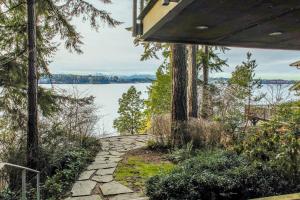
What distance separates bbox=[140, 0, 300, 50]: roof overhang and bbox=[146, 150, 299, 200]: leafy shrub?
2072mm

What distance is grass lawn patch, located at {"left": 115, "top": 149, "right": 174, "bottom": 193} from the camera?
586 cm

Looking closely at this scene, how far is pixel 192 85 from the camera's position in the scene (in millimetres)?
11250

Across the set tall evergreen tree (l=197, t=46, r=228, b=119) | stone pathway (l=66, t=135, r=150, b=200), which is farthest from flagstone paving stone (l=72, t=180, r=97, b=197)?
tall evergreen tree (l=197, t=46, r=228, b=119)

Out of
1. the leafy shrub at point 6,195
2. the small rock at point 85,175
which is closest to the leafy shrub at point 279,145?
the small rock at point 85,175

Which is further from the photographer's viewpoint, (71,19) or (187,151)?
(71,19)

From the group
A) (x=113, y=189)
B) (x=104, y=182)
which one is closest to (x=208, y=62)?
(x=104, y=182)

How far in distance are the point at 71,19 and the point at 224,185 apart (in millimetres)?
5511

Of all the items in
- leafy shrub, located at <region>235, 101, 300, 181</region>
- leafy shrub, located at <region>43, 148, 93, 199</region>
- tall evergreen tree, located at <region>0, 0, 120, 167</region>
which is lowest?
leafy shrub, located at <region>43, 148, 93, 199</region>

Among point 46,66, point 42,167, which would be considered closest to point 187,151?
point 42,167

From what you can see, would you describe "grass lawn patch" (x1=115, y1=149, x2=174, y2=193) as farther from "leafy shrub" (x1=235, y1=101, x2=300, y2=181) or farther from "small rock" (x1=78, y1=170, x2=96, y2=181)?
"leafy shrub" (x1=235, y1=101, x2=300, y2=181)

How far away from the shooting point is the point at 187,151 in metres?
7.08

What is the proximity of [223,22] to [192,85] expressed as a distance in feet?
27.8

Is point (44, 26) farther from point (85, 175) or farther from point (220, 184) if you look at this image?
point (220, 184)

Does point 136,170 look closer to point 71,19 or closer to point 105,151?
point 105,151
